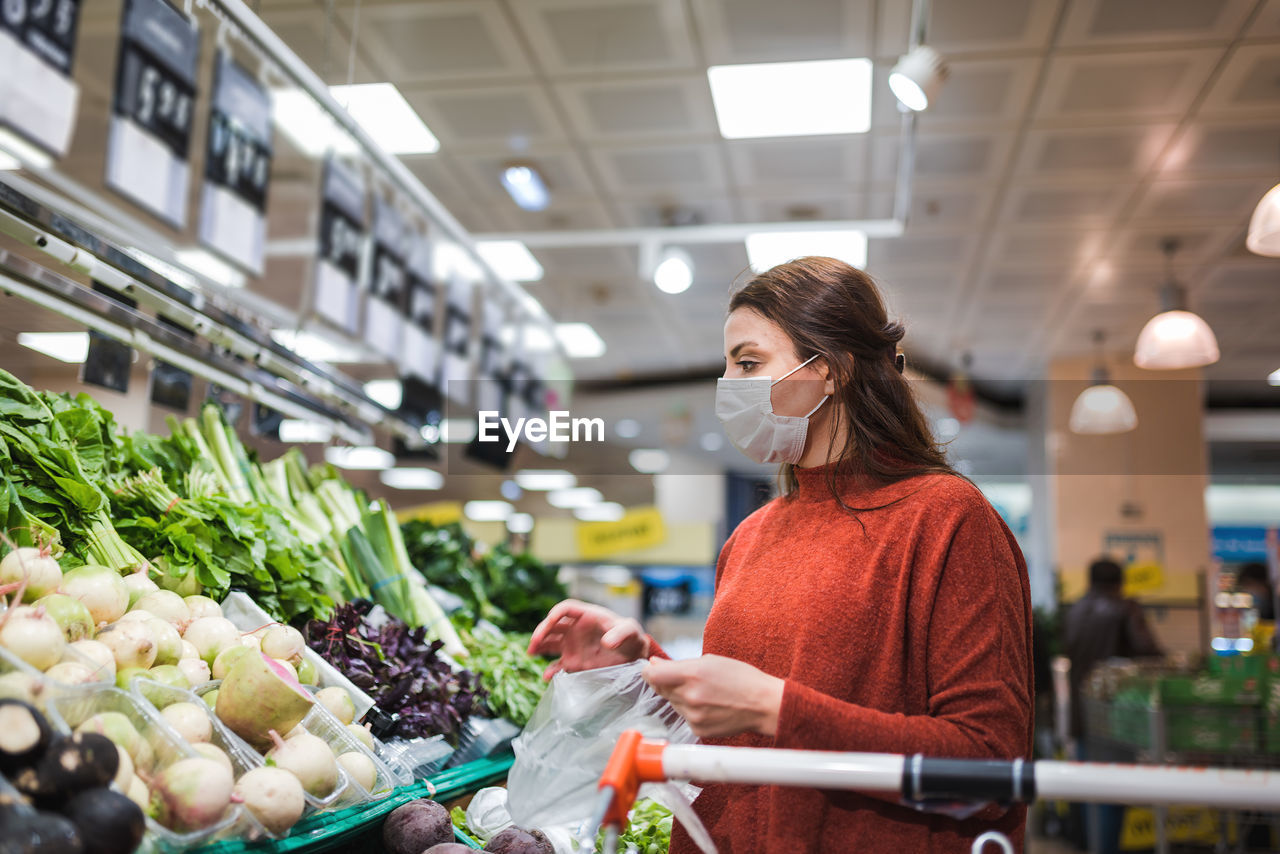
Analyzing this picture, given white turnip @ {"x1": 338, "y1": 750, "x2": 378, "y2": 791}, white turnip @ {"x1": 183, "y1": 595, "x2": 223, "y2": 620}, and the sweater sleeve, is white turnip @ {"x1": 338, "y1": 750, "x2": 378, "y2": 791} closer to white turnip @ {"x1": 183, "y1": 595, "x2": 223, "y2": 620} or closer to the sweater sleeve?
white turnip @ {"x1": 183, "y1": 595, "x2": 223, "y2": 620}

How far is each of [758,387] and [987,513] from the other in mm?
473

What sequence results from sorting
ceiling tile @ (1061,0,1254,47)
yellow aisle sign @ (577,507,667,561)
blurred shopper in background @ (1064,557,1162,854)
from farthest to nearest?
yellow aisle sign @ (577,507,667,561), blurred shopper in background @ (1064,557,1162,854), ceiling tile @ (1061,0,1254,47)

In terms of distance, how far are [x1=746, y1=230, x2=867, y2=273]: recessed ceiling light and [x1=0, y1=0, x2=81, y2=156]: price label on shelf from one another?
4.28 m

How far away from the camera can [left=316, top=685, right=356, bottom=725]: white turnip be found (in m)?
1.87

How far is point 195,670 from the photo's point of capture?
167cm

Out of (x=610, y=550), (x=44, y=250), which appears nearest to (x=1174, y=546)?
(x=610, y=550)

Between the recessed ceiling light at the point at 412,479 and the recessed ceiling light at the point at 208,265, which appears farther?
the recessed ceiling light at the point at 412,479

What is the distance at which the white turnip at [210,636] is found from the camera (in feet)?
5.86

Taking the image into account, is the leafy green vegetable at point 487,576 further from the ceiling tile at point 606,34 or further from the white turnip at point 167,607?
the ceiling tile at point 606,34

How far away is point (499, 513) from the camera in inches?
914

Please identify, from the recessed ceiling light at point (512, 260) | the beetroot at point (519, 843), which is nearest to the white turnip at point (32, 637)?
the beetroot at point (519, 843)

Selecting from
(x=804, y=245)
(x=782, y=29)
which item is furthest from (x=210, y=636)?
(x=804, y=245)

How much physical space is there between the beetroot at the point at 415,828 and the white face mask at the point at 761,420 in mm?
886

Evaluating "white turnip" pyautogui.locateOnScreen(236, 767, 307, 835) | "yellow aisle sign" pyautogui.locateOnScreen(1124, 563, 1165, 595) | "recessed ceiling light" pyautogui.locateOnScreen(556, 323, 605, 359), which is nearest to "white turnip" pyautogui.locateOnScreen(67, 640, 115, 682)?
"white turnip" pyautogui.locateOnScreen(236, 767, 307, 835)
